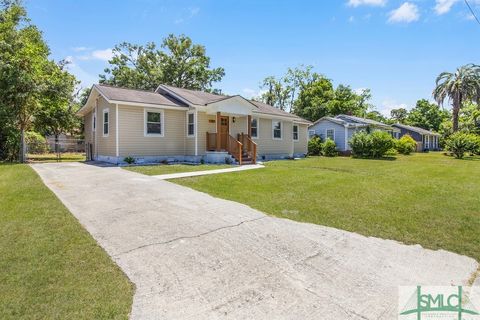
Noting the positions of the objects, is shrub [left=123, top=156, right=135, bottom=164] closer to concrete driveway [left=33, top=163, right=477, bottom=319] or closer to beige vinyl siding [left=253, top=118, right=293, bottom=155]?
beige vinyl siding [left=253, top=118, right=293, bottom=155]

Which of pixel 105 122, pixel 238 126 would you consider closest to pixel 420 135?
pixel 238 126

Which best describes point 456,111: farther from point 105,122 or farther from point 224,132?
point 105,122

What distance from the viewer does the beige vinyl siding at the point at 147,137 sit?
14555 millimetres

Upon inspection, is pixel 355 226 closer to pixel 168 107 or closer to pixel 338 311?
pixel 338 311

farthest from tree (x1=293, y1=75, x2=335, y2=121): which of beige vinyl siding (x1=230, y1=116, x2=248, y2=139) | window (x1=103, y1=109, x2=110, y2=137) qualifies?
window (x1=103, y1=109, x2=110, y2=137)

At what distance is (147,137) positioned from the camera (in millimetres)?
15320

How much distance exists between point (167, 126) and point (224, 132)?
3.25 meters

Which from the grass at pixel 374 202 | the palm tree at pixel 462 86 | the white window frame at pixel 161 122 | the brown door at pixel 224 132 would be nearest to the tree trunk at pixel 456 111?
the palm tree at pixel 462 86

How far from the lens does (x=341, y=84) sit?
4578 centimetres

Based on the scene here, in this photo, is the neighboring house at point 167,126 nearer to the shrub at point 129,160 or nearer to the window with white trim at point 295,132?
the shrub at point 129,160

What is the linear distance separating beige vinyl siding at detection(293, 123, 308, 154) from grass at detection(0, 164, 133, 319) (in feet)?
65.7

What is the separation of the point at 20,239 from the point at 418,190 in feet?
31.0

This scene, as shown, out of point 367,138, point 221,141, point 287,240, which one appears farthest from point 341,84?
point 287,240

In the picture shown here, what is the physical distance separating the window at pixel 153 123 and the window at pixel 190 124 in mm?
1553
